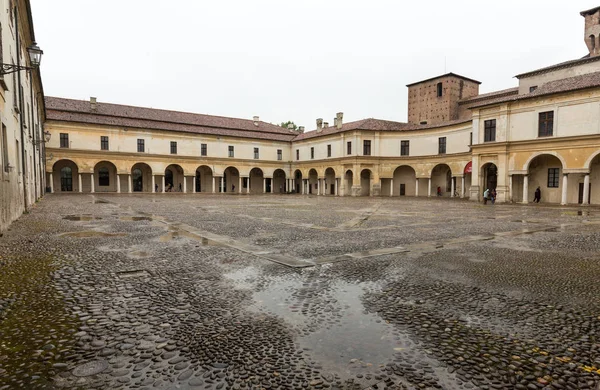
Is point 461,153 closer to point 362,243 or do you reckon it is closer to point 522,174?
point 522,174

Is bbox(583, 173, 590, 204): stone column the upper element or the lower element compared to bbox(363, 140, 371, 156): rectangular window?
lower

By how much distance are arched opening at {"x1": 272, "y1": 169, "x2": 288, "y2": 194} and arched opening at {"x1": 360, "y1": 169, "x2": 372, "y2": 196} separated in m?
14.8

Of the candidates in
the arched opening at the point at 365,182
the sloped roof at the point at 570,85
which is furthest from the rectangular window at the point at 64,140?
the sloped roof at the point at 570,85

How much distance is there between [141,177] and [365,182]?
30904mm

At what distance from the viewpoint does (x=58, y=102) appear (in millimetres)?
41281

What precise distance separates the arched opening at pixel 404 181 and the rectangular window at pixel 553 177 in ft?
55.2

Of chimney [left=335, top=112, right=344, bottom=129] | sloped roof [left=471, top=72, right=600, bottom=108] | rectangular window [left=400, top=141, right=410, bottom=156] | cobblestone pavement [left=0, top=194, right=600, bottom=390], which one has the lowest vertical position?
cobblestone pavement [left=0, top=194, right=600, bottom=390]

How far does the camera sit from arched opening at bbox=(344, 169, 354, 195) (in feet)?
151

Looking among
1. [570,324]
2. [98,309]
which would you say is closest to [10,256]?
[98,309]

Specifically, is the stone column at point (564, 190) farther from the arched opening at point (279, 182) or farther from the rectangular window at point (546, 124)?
the arched opening at point (279, 182)

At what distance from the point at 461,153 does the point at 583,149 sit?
42.4ft

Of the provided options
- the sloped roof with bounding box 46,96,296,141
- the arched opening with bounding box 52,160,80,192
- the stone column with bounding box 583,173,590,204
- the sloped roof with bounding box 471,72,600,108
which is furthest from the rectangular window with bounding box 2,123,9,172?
the arched opening with bounding box 52,160,80,192

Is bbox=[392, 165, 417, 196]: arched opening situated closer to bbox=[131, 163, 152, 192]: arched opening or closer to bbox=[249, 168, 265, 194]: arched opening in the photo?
bbox=[249, 168, 265, 194]: arched opening

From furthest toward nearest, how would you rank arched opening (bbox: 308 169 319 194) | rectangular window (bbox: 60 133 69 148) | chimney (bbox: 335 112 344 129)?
1. arched opening (bbox: 308 169 319 194)
2. chimney (bbox: 335 112 344 129)
3. rectangular window (bbox: 60 133 69 148)
